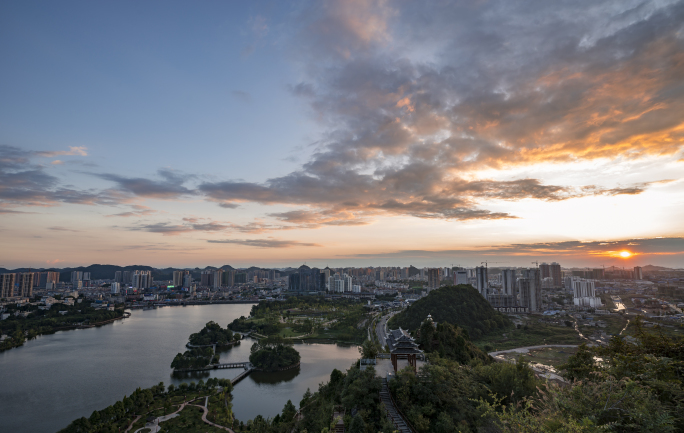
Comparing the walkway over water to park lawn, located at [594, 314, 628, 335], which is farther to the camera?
park lawn, located at [594, 314, 628, 335]

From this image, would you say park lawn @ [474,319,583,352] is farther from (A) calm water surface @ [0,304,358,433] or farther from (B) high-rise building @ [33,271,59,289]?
(B) high-rise building @ [33,271,59,289]

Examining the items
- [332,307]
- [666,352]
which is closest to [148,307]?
[332,307]

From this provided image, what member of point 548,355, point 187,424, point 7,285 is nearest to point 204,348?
point 187,424

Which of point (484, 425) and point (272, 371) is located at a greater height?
point (484, 425)

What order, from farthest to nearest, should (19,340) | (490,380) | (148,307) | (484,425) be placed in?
(148,307) → (19,340) → (490,380) → (484,425)

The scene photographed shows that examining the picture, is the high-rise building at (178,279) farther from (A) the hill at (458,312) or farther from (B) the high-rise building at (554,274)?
(B) the high-rise building at (554,274)

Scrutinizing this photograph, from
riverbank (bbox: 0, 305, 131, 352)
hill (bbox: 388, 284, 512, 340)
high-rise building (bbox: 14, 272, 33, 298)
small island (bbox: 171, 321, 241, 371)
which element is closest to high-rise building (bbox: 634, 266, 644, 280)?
hill (bbox: 388, 284, 512, 340)

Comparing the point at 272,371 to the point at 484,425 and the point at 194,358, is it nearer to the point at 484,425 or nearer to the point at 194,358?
the point at 194,358
